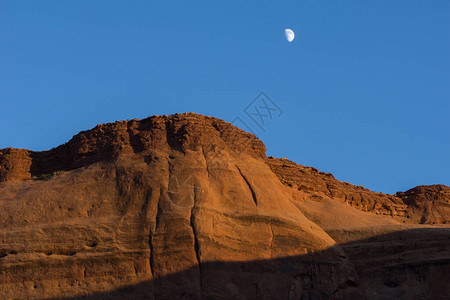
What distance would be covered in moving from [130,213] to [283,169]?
10310 millimetres

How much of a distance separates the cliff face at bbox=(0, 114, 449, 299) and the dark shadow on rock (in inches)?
1.9

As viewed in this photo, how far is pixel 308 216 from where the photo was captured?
93.4ft

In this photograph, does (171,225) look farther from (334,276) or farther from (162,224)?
(334,276)

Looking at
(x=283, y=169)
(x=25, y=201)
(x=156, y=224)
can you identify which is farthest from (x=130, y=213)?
(x=283, y=169)

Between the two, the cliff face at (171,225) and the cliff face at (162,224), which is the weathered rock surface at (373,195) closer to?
the cliff face at (171,225)

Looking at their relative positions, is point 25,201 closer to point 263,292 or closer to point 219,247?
point 219,247

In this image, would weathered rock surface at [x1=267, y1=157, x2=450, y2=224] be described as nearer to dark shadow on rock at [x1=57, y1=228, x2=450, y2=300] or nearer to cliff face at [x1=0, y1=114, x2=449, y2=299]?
cliff face at [x1=0, y1=114, x2=449, y2=299]

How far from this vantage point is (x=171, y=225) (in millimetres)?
22906

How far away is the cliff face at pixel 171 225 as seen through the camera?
71.2 ft

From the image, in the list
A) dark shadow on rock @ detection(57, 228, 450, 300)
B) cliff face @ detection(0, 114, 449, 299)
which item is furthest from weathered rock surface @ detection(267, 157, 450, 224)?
dark shadow on rock @ detection(57, 228, 450, 300)

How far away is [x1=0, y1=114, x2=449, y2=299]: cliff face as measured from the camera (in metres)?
21.7

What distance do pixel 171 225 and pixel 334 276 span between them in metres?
6.41

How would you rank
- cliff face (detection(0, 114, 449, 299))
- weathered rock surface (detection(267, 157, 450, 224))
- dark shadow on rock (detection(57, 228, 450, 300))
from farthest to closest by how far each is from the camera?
weathered rock surface (detection(267, 157, 450, 224)), cliff face (detection(0, 114, 449, 299)), dark shadow on rock (detection(57, 228, 450, 300))

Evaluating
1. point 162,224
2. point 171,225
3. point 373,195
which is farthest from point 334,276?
point 373,195
